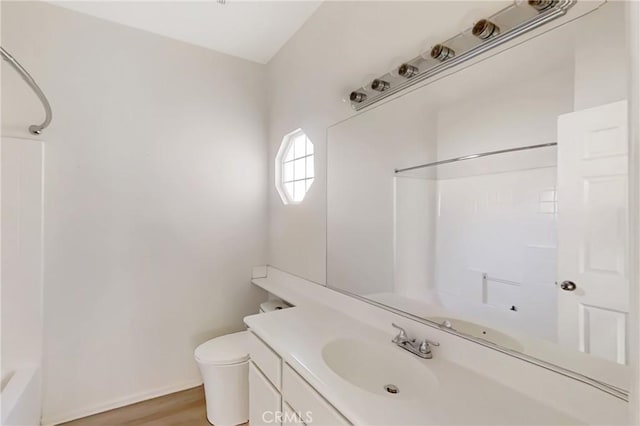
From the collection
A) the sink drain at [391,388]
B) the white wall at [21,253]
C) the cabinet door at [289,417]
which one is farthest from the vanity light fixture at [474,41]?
the white wall at [21,253]

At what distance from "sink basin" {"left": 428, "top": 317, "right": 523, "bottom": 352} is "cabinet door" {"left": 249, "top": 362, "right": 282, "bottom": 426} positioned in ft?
2.57

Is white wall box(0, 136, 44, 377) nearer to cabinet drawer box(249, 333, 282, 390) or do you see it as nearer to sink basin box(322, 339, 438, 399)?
cabinet drawer box(249, 333, 282, 390)

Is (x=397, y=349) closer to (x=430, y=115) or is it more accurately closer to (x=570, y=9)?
(x=430, y=115)

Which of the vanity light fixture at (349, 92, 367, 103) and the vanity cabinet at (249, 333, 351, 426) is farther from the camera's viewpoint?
the vanity light fixture at (349, 92, 367, 103)

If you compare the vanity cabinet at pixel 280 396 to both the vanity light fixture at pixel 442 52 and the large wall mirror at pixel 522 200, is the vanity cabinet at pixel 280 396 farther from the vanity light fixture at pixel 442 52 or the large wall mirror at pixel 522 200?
the vanity light fixture at pixel 442 52

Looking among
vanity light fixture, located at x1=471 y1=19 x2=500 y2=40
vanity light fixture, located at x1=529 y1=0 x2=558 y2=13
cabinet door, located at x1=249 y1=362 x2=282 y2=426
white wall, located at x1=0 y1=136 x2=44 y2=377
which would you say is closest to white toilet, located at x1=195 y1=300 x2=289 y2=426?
cabinet door, located at x1=249 y1=362 x2=282 y2=426

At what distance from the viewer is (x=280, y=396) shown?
1.27m

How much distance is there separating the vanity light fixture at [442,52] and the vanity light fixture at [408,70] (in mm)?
124

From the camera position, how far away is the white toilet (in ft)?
6.15

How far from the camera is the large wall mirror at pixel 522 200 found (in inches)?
30.6

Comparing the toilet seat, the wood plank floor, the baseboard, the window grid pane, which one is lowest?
the wood plank floor

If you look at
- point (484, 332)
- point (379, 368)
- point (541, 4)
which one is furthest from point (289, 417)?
point (541, 4)

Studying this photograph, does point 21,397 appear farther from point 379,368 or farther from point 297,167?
point 297,167

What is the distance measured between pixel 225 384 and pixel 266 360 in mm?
714
